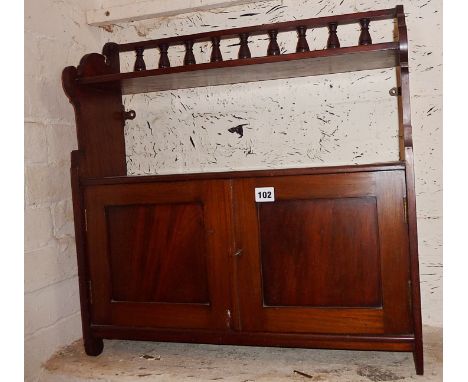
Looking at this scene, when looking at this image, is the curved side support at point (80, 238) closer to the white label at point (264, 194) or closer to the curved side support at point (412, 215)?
the white label at point (264, 194)

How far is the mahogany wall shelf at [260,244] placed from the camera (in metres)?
1.33

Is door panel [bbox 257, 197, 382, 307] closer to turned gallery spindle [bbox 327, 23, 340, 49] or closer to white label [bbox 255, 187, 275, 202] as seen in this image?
A: white label [bbox 255, 187, 275, 202]

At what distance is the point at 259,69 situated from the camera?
63.4 inches

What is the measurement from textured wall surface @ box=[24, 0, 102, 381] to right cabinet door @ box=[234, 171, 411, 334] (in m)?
0.70

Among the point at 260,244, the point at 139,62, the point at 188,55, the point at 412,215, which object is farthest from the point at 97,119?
the point at 412,215

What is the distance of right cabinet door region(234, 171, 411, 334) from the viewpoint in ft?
4.34

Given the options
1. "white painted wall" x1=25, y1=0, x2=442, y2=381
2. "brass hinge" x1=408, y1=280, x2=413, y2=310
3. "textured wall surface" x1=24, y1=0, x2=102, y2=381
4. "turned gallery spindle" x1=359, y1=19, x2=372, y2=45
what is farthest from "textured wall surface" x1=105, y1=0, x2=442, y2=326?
"brass hinge" x1=408, y1=280, x2=413, y2=310

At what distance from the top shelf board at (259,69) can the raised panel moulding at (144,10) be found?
30 cm

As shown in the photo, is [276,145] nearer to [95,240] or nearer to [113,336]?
[95,240]

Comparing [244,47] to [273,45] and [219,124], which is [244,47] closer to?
[273,45]

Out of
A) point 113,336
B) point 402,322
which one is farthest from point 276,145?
point 113,336

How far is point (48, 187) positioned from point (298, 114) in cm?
96

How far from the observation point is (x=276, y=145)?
181 centimetres

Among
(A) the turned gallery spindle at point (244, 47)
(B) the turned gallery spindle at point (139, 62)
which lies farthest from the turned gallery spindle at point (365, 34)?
(B) the turned gallery spindle at point (139, 62)
